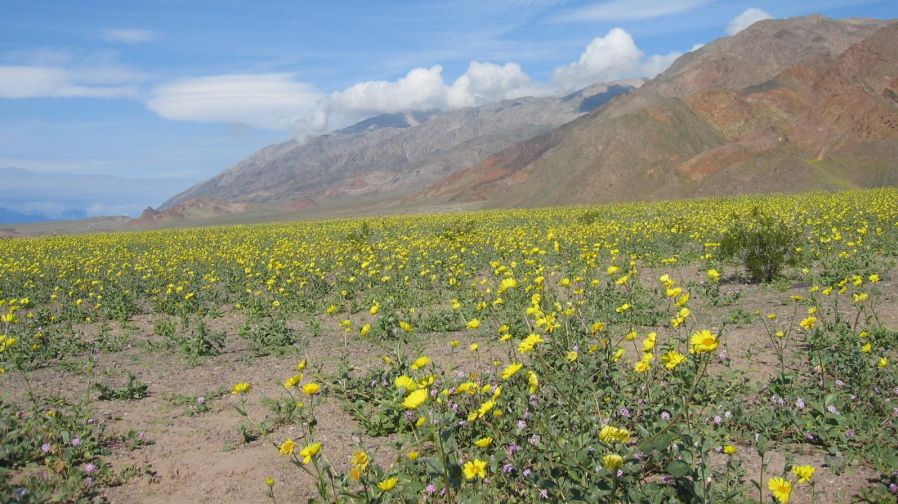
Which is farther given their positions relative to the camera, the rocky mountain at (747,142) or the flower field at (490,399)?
the rocky mountain at (747,142)

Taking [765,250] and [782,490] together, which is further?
[765,250]

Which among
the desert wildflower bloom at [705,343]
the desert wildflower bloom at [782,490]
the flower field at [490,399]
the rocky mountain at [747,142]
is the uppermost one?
the rocky mountain at [747,142]

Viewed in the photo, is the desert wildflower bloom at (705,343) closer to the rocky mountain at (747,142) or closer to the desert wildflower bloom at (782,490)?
the desert wildflower bloom at (782,490)

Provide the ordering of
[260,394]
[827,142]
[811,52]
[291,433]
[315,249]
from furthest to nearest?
[811,52] < [827,142] < [315,249] < [260,394] < [291,433]

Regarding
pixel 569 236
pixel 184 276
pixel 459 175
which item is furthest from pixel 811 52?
pixel 184 276

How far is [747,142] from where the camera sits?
5462 centimetres

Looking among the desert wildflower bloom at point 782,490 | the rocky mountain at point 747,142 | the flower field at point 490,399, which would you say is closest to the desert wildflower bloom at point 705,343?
the flower field at point 490,399

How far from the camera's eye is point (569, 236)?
17.0m

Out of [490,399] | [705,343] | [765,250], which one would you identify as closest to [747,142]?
[765,250]

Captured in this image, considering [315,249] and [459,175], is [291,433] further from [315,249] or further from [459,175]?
[459,175]

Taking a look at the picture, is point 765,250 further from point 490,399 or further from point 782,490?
point 782,490

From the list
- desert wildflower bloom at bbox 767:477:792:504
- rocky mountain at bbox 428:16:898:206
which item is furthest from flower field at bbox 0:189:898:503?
rocky mountain at bbox 428:16:898:206

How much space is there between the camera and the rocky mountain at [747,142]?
47062mm

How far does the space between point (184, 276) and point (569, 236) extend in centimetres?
1040
